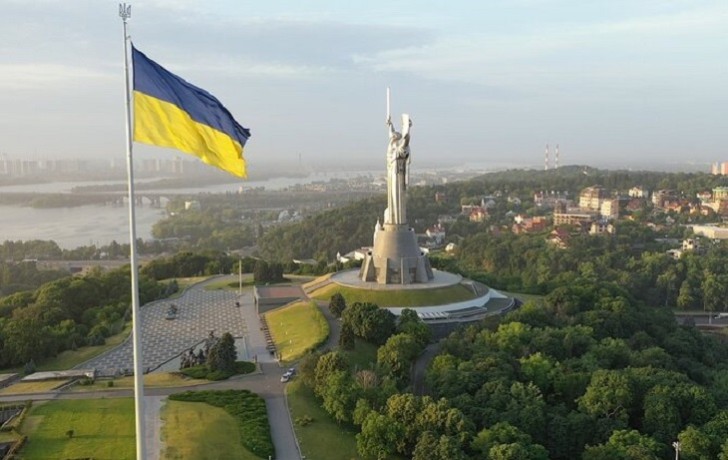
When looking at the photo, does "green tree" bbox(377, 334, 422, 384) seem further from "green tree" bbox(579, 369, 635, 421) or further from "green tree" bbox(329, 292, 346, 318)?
"green tree" bbox(579, 369, 635, 421)

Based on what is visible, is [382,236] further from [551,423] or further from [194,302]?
[551,423]

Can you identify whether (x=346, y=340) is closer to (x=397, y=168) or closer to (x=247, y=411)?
(x=247, y=411)

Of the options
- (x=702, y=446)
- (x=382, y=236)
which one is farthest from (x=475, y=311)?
(x=702, y=446)

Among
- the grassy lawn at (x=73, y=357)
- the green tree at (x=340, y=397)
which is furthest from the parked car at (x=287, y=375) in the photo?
the grassy lawn at (x=73, y=357)

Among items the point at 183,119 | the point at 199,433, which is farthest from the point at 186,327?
the point at 183,119

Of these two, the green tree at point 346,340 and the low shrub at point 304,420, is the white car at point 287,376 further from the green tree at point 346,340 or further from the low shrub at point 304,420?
the low shrub at point 304,420

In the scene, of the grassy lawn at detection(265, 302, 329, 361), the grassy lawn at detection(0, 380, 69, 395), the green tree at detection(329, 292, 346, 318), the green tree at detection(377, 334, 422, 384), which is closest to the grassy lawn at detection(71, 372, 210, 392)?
the grassy lawn at detection(0, 380, 69, 395)
